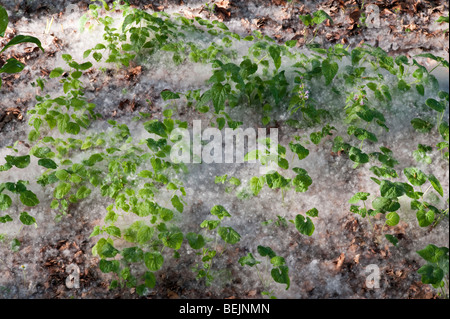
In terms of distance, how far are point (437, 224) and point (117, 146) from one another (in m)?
2.51

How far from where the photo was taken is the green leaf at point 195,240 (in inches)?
109

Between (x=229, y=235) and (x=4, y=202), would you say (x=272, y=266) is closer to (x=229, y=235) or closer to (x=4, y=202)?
(x=229, y=235)

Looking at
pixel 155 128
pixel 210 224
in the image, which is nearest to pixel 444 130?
pixel 210 224

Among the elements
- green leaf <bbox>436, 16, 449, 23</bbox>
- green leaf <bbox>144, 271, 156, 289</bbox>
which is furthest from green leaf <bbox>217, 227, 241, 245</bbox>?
green leaf <bbox>436, 16, 449, 23</bbox>

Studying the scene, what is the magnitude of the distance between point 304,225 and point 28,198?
6.22ft

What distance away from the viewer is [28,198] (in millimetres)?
2779

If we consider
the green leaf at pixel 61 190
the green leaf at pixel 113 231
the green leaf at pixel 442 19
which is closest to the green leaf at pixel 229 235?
the green leaf at pixel 113 231

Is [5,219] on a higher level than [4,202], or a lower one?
lower

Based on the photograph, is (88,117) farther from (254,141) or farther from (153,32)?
(254,141)

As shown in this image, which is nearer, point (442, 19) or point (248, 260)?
point (248, 260)

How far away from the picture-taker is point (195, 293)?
2.83 metres

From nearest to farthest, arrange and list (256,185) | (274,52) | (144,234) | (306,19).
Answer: (144,234) → (256,185) → (274,52) → (306,19)

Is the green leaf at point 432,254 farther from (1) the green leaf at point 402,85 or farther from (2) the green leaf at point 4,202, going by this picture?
(2) the green leaf at point 4,202
